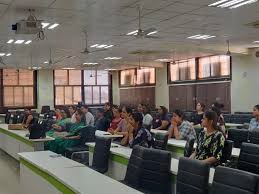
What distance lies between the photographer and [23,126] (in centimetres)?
934

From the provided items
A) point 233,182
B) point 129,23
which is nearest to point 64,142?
point 129,23


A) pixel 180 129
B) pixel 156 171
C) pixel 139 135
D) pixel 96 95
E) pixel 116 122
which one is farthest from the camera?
pixel 96 95

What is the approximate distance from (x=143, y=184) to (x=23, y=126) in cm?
630

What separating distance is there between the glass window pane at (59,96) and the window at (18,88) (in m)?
1.21

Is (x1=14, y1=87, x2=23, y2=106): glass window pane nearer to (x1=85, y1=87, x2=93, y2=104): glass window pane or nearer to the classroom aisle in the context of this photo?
(x1=85, y1=87, x2=93, y2=104): glass window pane

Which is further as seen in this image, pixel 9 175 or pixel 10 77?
pixel 10 77

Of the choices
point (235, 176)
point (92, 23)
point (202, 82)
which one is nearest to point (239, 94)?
point (202, 82)

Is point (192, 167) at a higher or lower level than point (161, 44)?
lower

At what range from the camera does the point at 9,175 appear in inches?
285

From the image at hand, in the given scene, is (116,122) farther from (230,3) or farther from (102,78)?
(102,78)

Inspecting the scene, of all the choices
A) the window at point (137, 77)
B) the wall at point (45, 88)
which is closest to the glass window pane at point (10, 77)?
the wall at point (45, 88)

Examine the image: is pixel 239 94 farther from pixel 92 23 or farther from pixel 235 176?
pixel 235 176

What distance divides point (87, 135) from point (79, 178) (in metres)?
4.15

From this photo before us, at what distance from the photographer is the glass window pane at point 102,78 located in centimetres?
2097
